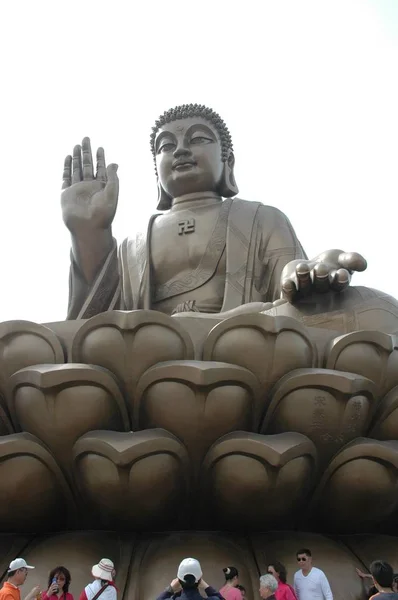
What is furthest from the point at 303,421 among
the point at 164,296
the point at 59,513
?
the point at 164,296

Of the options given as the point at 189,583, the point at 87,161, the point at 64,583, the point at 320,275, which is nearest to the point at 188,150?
the point at 87,161

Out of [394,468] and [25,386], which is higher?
[25,386]

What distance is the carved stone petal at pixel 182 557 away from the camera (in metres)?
3.75

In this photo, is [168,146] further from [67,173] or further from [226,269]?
[226,269]

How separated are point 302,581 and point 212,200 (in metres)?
3.82

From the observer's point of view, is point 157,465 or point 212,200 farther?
point 212,200

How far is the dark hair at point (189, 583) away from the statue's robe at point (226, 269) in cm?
328

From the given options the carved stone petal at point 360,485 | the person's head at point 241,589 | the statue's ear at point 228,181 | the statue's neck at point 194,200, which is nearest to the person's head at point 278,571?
the person's head at point 241,589

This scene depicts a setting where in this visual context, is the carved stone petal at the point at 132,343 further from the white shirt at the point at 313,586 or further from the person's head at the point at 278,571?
the white shirt at the point at 313,586

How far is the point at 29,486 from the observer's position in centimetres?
390

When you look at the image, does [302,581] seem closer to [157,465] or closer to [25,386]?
[157,465]

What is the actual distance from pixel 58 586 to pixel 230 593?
724 millimetres

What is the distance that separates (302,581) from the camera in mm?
3617

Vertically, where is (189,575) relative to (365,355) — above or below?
below
